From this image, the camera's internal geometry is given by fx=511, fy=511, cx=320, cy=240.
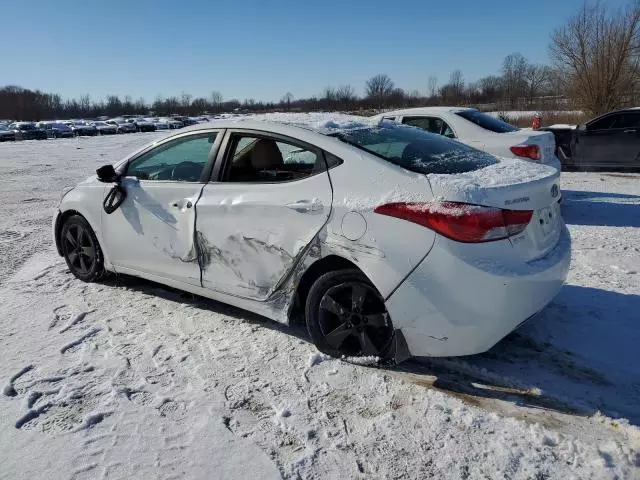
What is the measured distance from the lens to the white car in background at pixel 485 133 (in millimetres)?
7121

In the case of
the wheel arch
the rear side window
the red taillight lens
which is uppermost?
the rear side window

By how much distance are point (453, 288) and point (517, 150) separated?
5.03 metres

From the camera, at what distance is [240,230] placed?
3529 mm

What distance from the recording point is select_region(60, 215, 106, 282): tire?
4.77m

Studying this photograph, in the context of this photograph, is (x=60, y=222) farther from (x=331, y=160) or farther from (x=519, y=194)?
(x=519, y=194)

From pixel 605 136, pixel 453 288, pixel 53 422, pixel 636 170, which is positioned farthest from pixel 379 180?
pixel 636 170

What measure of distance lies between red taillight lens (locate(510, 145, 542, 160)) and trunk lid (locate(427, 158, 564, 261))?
3942mm

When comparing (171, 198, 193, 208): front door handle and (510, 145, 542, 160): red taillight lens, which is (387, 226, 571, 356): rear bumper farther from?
(510, 145, 542, 160): red taillight lens

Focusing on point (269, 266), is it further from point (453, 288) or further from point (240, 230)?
point (453, 288)

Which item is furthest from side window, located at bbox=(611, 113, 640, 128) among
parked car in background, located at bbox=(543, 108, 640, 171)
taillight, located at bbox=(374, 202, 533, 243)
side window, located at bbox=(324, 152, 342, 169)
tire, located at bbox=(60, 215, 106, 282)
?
tire, located at bbox=(60, 215, 106, 282)

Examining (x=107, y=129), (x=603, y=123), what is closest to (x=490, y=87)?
(x=107, y=129)

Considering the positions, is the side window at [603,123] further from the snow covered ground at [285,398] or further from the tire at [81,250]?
the tire at [81,250]

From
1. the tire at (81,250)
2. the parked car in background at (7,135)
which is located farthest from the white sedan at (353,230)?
the parked car in background at (7,135)

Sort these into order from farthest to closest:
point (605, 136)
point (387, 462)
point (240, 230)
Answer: point (605, 136) → point (240, 230) → point (387, 462)
